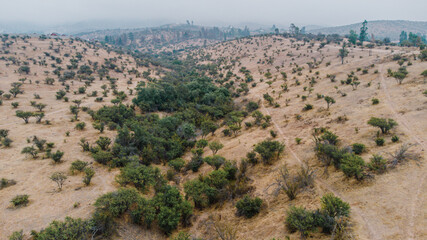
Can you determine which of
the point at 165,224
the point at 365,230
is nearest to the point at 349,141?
the point at 365,230

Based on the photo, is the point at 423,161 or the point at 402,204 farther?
the point at 423,161

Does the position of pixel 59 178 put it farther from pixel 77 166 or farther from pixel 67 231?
pixel 67 231

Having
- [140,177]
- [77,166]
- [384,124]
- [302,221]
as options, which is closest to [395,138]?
[384,124]

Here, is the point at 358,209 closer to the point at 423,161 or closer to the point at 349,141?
the point at 423,161

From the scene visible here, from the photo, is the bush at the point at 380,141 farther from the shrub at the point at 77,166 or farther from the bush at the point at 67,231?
the shrub at the point at 77,166

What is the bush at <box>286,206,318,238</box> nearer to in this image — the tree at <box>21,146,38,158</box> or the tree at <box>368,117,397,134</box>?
the tree at <box>368,117,397,134</box>

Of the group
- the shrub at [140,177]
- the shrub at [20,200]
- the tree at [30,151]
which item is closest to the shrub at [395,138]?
the shrub at [140,177]

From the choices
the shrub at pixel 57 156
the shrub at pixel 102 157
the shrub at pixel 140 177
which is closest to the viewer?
the shrub at pixel 140 177
